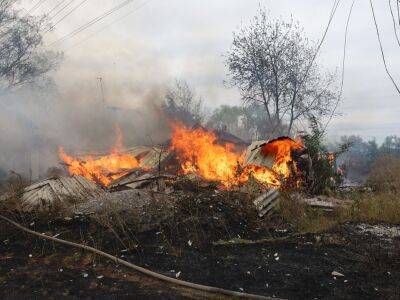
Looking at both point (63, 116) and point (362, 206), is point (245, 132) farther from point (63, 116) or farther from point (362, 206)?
point (362, 206)

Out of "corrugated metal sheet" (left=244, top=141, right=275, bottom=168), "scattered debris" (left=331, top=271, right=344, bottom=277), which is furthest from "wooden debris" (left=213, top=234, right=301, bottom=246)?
"corrugated metal sheet" (left=244, top=141, right=275, bottom=168)

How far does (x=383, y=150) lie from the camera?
25.3 meters

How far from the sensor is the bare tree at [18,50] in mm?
21297

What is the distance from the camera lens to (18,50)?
21.6 metres

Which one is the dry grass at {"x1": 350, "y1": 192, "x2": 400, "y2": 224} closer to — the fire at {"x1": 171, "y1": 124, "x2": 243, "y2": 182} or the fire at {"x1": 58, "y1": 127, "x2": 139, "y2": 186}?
the fire at {"x1": 171, "y1": 124, "x2": 243, "y2": 182}

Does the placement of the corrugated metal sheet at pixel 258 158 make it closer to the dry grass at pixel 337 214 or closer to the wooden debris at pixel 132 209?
the dry grass at pixel 337 214

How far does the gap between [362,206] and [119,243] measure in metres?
6.10

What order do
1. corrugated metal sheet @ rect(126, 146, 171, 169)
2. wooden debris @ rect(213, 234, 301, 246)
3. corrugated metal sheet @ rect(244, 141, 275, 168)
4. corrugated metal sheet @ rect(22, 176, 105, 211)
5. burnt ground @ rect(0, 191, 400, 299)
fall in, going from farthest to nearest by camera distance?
corrugated metal sheet @ rect(126, 146, 171, 169)
corrugated metal sheet @ rect(244, 141, 275, 168)
corrugated metal sheet @ rect(22, 176, 105, 211)
wooden debris @ rect(213, 234, 301, 246)
burnt ground @ rect(0, 191, 400, 299)

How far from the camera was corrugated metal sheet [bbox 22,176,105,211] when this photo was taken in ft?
30.7

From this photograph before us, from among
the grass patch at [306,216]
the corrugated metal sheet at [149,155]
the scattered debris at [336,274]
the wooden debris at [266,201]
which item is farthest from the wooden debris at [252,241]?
the corrugated metal sheet at [149,155]

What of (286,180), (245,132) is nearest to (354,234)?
(286,180)

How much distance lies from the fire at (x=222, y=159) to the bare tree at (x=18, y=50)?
12.0 metres

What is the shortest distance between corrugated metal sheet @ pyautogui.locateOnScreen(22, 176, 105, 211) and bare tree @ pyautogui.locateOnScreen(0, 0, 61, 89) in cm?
1450

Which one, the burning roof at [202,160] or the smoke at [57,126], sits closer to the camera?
the burning roof at [202,160]
